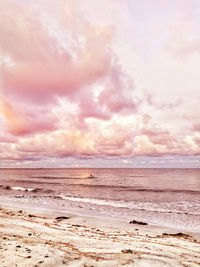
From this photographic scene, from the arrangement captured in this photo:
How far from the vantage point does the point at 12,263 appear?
6.32 meters

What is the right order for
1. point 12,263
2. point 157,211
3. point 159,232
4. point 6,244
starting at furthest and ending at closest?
1. point 157,211
2. point 159,232
3. point 6,244
4. point 12,263

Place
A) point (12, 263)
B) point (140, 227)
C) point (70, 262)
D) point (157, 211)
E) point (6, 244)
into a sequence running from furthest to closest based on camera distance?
point (157, 211), point (140, 227), point (6, 244), point (70, 262), point (12, 263)

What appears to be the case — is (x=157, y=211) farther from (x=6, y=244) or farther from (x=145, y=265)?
(x=6, y=244)

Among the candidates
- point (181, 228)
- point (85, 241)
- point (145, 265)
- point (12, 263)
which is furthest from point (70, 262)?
point (181, 228)

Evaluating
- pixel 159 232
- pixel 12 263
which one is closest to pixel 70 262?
pixel 12 263

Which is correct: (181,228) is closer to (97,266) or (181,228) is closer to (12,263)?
(97,266)

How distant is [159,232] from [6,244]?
1143 centimetres

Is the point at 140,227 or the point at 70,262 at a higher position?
the point at 70,262

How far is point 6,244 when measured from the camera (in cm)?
800

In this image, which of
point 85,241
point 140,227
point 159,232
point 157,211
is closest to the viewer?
point 85,241

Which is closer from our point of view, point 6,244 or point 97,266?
point 97,266

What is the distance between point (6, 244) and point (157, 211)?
19.8 metres

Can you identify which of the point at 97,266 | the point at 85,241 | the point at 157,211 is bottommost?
the point at 157,211

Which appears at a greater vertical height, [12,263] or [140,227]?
[12,263]
